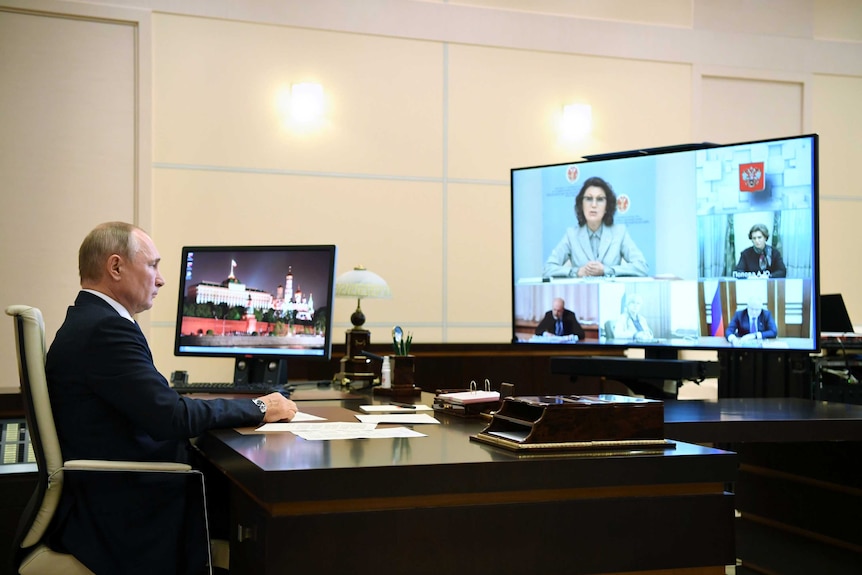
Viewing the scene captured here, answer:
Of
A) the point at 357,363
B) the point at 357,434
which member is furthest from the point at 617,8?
the point at 357,434

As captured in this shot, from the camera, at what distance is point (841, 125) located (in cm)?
613

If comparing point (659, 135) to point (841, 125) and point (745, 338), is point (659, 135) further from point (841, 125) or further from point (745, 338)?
point (745, 338)

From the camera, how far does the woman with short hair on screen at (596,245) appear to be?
3.62 m

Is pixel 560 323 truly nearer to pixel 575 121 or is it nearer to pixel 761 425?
pixel 761 425

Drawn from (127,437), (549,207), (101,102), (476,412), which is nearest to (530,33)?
(549,207)

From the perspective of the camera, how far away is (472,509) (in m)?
1.66

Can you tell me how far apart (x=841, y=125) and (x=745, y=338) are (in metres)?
3.49

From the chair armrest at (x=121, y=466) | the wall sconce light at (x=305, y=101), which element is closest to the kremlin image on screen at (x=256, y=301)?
the chair armrest at (x=121, y=466)

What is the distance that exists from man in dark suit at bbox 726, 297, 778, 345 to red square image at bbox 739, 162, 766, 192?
0.41m

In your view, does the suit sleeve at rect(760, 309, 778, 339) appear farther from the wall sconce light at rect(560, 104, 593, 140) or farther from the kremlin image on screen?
the wall sconce light at rect(560, 104, 593, 140)

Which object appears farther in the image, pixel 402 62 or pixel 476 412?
pixel 402 62

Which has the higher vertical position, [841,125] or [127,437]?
[841,125]

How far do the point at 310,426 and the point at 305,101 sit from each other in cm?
331

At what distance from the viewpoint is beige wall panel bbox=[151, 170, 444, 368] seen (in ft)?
16.2
